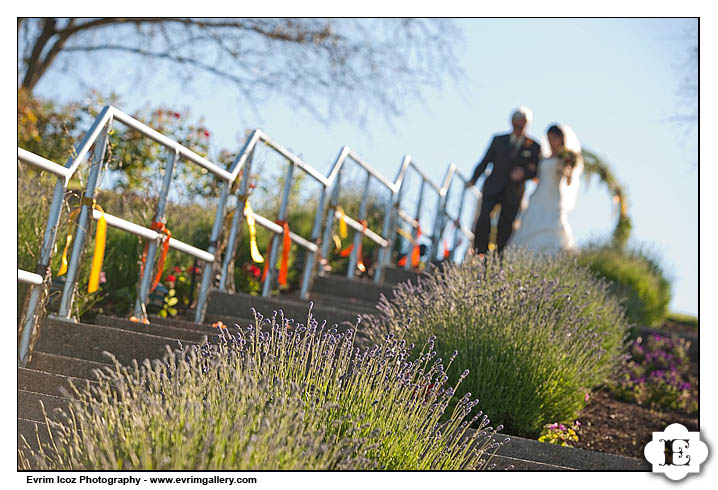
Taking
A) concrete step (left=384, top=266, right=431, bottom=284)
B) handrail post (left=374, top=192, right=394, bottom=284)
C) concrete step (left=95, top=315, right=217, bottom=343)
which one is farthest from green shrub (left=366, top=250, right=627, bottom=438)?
handrail post (left=374, top=192, right=394, bottom=284)

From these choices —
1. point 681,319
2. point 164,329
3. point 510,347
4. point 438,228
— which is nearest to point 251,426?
point 510,347

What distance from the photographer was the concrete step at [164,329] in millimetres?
5629

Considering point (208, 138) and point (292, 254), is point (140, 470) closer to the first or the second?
point (292, 254)

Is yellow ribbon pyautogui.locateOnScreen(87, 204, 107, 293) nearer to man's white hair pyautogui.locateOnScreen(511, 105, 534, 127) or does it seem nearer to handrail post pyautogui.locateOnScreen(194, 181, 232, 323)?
handrail post pyautogui.locateOnScreen(194, 181, 232, 323)

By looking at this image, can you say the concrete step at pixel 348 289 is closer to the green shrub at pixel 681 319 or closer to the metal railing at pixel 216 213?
the metal railing at pixel 216 213

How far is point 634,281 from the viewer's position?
11719 millimetres

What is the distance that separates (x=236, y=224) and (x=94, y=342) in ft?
6.62

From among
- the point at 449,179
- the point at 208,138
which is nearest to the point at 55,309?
the point at 208,138

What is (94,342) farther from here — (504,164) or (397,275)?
(504,164)

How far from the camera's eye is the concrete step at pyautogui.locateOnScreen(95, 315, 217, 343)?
5629 millimetres

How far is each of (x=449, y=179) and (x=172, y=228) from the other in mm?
4487

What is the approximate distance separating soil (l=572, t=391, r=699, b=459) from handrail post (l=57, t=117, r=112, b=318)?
2913 mm

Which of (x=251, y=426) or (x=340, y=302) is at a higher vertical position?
(x=340, y=302)

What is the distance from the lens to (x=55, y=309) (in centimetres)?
623
